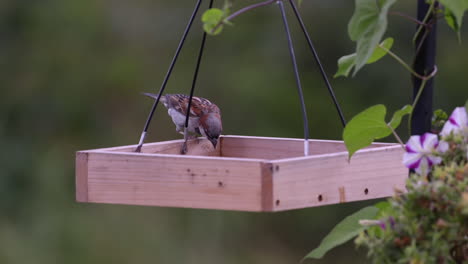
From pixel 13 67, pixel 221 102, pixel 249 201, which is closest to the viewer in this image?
pixel 249 201

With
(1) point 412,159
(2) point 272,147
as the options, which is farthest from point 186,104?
(1) point 412,159

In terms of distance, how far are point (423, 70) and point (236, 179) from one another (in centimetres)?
52

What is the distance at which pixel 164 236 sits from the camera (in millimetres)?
5969

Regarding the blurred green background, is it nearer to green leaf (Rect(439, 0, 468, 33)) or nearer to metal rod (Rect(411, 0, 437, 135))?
metal rod (Rect(411, 0, 437, 135))

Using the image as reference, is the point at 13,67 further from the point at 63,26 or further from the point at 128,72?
the point at 128,72

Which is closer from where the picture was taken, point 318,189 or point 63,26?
point 318,189

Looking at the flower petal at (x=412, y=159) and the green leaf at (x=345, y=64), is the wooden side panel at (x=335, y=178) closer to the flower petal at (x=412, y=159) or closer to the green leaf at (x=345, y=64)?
the green leaf at (x=345, y=64)

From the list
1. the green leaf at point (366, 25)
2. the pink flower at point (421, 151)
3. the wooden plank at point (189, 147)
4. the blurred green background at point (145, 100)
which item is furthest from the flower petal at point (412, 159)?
the blurred green background at point (145, 100)

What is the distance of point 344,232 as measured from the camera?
1.55 m

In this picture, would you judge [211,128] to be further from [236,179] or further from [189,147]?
[236,179]

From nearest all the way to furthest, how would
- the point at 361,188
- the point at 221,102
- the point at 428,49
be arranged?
the point at 428,49, the point at 361,188, the point at 221,102

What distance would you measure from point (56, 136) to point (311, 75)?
6.82ft

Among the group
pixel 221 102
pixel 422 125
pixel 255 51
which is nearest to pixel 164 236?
pixel 221 102

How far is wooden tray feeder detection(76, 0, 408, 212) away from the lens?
1903 millimetres
